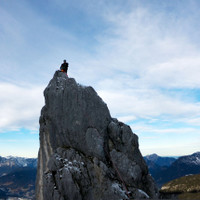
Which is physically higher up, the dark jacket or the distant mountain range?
the dark jacket

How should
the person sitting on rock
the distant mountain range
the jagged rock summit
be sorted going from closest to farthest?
the jagged rock summit
the person sitting on rock
the distant mountain range

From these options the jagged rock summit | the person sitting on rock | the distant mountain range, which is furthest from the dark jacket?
the distant mountain range

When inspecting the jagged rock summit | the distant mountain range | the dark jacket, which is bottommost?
the distant mountain range

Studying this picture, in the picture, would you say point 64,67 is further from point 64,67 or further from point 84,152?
point 84,152

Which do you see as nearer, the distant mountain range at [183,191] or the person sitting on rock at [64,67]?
the person sitting on rock at [64,67]

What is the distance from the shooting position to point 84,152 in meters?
41.9

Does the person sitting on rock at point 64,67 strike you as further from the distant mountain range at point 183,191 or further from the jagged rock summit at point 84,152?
the distant mountain range at point 183,191

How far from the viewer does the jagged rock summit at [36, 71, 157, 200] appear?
37.5m

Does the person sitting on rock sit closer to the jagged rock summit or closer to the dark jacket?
the dark jacket

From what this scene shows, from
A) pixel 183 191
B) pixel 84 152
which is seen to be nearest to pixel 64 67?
pixel 84 152

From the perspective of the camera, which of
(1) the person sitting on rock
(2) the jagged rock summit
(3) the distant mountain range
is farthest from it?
(3) the distant mountain range

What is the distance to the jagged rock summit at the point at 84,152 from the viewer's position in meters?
37.5

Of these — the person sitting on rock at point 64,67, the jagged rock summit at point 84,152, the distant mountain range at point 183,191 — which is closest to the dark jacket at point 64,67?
the person sitting on rock at point 64,67

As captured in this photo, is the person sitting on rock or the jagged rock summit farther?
the person sitting on rock
